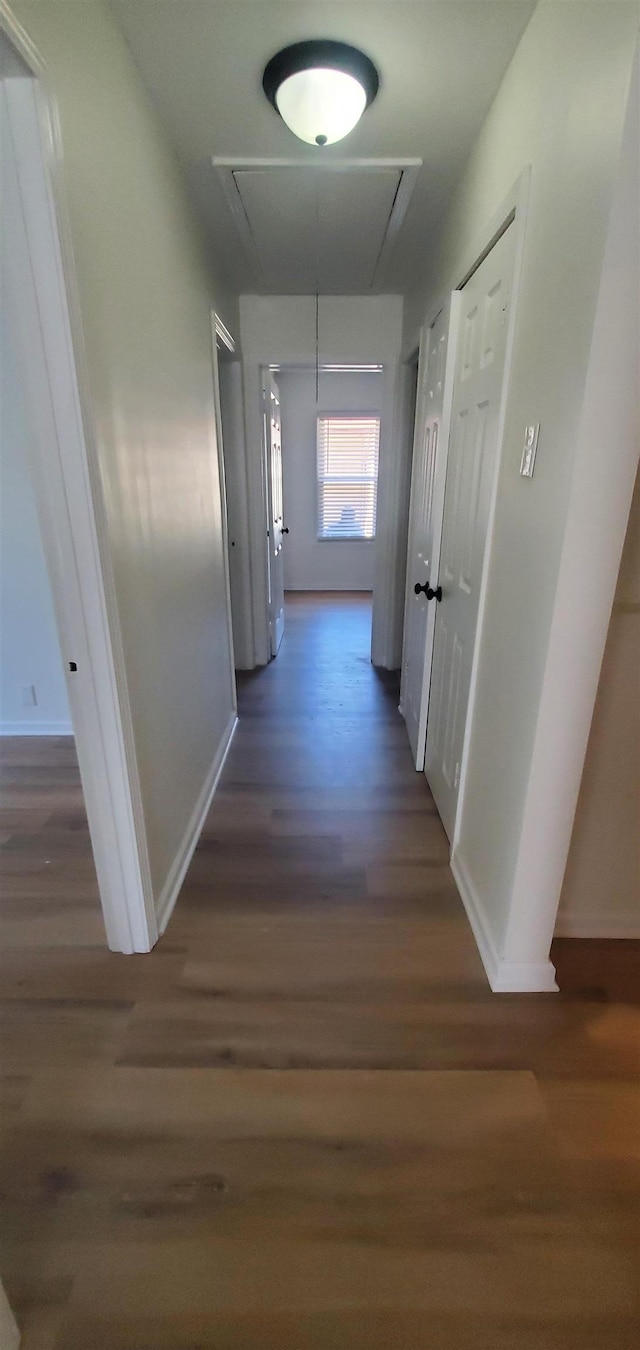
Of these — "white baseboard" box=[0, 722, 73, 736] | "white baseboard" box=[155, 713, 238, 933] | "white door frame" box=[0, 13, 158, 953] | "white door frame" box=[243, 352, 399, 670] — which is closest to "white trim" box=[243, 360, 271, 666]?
"white door frame" box=[243, 352, 399, 670]

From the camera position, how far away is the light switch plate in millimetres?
1324

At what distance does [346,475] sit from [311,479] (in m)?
0.39

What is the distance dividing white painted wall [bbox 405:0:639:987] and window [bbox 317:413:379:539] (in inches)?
169

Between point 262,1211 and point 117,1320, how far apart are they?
27cm

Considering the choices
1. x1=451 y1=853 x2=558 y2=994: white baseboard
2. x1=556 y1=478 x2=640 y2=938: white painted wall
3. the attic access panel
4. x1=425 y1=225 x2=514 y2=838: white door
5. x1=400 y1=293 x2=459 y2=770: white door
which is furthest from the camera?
x1=400 y1=293 x2=459 y2=770: white door

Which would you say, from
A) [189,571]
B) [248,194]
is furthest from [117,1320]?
[248,194]

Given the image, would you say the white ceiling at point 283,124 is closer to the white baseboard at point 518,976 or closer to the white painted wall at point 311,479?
the white baseboard at point 518,976

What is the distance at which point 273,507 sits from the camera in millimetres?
4328

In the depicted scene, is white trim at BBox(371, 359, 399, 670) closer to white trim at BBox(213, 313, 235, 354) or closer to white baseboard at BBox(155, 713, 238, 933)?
white trim at BBox(213, 313, 235, 354)

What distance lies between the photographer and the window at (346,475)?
19.7ft

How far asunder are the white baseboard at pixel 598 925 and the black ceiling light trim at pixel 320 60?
239 cm

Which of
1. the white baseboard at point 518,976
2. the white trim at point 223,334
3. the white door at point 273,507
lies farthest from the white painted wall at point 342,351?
the white baseboard at point 518,976

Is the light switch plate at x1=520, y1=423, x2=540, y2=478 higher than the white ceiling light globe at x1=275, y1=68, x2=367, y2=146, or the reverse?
the white ceiling light globe at x1=275, y1=68, x2=367, y2=146

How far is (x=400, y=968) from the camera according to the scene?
5.35 ft
